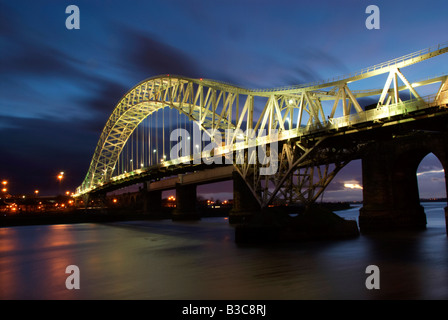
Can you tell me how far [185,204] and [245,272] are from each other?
2252 inches

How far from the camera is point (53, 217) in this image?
74.6m

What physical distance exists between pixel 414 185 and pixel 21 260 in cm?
3041

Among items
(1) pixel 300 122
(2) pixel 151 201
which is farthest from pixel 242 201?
(2) pixel 151 201

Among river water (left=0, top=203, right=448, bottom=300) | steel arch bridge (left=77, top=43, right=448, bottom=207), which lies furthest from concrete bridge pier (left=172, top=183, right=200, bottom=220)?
river water (left=0, top=203, right=448, bottom=300)

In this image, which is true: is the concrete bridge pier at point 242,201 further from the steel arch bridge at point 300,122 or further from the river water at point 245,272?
the river water at point 245,272

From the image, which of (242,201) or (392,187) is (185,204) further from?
(392,187)

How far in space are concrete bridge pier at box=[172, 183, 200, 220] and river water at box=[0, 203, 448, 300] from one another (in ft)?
148

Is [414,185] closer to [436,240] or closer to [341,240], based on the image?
[436,240]

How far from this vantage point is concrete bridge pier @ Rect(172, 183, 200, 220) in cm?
7194

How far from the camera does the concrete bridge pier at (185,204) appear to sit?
7194 centimetres

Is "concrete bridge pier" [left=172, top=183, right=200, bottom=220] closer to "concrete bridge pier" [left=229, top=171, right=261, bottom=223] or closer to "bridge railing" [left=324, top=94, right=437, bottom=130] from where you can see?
"concrete bridge pier" [left=229, top=171, right=261, bottom=223]

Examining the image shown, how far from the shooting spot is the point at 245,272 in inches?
655

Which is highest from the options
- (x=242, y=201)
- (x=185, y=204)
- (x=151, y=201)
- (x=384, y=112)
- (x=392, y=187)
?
(x=384, y=112)
